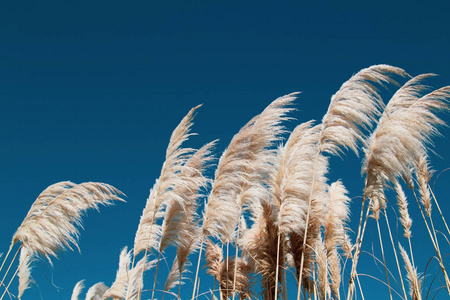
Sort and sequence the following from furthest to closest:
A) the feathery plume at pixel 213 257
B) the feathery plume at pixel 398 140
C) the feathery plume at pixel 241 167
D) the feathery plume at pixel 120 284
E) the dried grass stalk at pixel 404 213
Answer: the dried grass stalk at pixel 404 213 < the feathery plume at pixel 120 284 < the feathery plume at pixel 213 257 < the feathery plume at pixel 241 167 < the feathery plume at pixel 398 140

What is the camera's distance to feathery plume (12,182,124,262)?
3.86 m

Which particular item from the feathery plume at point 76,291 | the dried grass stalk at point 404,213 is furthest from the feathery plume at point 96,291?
the dried grass stalk at point 404,213

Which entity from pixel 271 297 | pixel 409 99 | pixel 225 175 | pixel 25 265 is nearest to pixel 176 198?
pixel 225 175

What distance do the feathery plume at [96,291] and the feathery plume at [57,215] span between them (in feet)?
13.1

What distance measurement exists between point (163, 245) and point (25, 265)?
288 centimetres

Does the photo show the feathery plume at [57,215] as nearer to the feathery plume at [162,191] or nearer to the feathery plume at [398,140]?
the feathery plume at [162,191]

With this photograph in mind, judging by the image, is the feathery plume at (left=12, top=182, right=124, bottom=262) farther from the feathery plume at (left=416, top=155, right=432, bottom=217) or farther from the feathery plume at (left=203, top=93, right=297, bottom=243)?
the feathery plume at (left=416, top=155, right=432, bottom=217)

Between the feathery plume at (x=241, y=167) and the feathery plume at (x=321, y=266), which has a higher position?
the feathery plume at (x=241, y=167)

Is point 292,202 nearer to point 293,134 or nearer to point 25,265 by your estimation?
point 293,134

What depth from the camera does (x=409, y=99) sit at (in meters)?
3.88

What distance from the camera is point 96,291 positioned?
300 inches

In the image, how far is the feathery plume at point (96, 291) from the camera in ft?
24.7

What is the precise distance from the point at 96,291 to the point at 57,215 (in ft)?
13.9

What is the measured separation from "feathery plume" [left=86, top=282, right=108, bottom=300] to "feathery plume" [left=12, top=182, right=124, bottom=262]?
3992 mm
